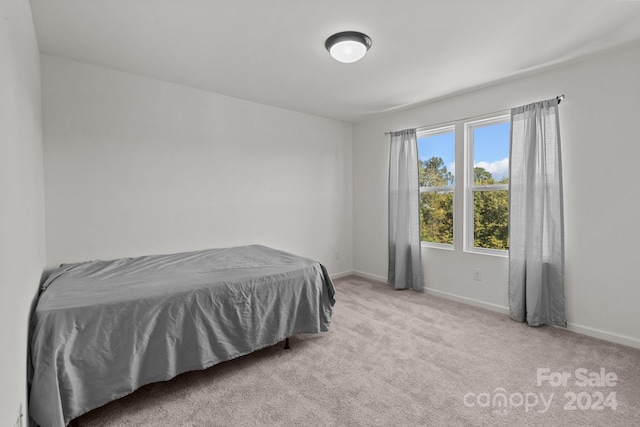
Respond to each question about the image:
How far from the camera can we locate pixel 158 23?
7.02 feet

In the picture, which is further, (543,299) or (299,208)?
(299,208)

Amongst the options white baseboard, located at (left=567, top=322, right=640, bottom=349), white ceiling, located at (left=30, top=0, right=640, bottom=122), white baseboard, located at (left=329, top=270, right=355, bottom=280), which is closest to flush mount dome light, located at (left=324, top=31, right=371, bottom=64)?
white ceiling, located at (left=30, top=0, right=640, bottom=122)

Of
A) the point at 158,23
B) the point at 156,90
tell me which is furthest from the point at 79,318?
the point at 156,90

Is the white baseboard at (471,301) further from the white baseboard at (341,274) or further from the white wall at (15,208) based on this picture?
the white wall at (15,208)

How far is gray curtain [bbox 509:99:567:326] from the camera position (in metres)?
2.88

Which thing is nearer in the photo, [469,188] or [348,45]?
[348,45]

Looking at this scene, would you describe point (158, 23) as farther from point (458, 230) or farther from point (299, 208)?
point (458, 230)

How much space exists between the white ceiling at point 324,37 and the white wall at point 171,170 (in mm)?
293

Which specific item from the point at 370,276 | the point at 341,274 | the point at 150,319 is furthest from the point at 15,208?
the point at 370,276

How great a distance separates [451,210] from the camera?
3875 millimetres

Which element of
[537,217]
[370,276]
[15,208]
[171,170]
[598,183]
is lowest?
[370,276]

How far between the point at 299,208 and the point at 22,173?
307 centimetres

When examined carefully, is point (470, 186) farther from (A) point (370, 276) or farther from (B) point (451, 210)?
(A) point (370, 276)

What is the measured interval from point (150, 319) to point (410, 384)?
1727mm
